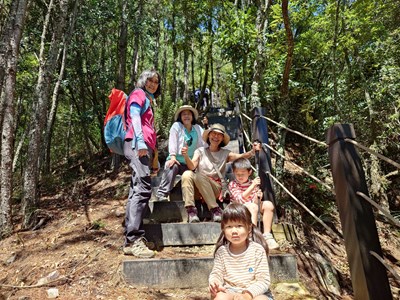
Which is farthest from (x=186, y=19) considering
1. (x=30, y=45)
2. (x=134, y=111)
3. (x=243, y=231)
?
(x=243, y=231)

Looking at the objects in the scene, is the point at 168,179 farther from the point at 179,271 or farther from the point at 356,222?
the point at 356,222

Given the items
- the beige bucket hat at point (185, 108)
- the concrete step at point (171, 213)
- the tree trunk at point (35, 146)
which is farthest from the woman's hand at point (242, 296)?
the tree trunk at point (35, 146)

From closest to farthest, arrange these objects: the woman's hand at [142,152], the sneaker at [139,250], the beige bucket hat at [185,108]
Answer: the sneaker at [139,250], the woman's hand at [142,152], the beige bucket hat at [185,108]

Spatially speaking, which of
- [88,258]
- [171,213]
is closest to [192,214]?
[171,213]

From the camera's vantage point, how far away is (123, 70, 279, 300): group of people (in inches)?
92.0

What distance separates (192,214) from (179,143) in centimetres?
108

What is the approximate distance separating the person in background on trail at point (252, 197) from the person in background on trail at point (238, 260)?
3.83 ft

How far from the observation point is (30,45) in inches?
404

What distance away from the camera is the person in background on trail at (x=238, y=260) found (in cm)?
228

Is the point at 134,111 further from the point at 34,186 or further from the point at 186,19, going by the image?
the point at 186,19

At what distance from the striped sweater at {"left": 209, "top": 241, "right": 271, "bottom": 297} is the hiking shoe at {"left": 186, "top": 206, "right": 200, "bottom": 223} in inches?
62.2

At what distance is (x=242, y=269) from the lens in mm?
2340

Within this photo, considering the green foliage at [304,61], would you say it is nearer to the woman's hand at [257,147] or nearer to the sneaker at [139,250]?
the woman's hand at [257,147]

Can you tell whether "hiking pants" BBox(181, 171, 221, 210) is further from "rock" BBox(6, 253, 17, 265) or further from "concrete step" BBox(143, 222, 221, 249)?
"rock" BBox(6, 253, 17, 265)
